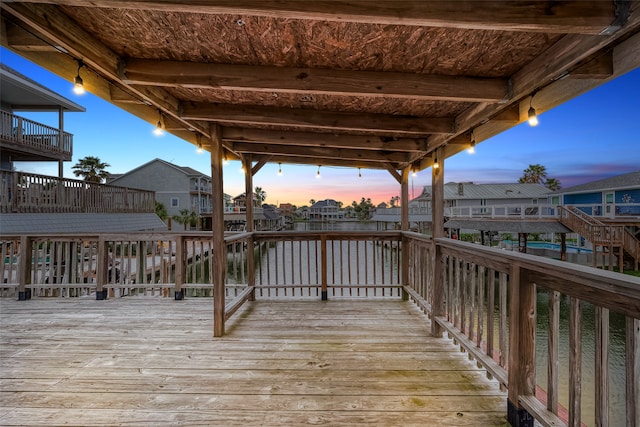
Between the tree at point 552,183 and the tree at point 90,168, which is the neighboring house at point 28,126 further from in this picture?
the tree at point 552,183

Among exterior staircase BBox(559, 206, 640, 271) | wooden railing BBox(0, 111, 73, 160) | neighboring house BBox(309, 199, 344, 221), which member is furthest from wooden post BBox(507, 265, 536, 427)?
Result: neighboring house BBox(309, 199, 344, 221)

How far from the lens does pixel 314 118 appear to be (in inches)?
122

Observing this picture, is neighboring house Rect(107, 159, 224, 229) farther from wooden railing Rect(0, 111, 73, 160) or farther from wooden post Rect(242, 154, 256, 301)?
wooden post Rect(242, 154, 256, 301)

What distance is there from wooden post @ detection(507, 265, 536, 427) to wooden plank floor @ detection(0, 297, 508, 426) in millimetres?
145

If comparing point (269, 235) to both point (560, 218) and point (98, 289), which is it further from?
point (560, 218)

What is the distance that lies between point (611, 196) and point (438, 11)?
17.8 m

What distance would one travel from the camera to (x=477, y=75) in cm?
221

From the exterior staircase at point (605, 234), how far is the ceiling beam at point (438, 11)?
11.7 meters

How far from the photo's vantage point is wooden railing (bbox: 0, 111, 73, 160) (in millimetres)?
9672

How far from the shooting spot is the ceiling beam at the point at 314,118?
119 inches

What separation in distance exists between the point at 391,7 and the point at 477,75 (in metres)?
1.20

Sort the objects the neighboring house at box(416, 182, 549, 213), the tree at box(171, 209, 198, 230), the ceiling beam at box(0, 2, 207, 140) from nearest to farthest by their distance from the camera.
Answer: the ceiling beam at box(0, 2, 207, 140), the tree at box(171, 209, 198, 230), the neighboring house at box(416, 182, 549, 213)

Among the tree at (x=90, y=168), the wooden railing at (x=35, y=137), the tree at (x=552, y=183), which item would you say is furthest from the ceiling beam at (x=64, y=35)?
the tree at (x=552, y=183)

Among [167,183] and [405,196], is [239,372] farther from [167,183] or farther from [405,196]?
[167,183]
